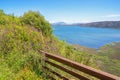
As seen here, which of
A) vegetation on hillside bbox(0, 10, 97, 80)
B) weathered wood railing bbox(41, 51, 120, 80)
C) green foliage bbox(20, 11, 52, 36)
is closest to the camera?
weathered wood railing bbox(41, 51, 120, 80)

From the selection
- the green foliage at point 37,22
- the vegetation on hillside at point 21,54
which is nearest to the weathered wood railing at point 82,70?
the vegetation on hillside at point 21,54

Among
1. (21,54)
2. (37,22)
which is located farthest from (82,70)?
(37,22)

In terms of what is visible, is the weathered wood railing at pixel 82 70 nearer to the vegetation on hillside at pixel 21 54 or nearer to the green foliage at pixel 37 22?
the vegetation on hillside at pixel 21 54

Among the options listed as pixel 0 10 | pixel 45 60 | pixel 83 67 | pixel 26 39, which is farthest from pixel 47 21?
pixel 83 67

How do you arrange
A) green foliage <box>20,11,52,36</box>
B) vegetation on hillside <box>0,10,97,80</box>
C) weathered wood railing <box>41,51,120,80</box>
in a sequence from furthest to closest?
green foliage <box>20,11,52,36</box>
vegetation on hillside <box>0,10,97,80</box>
weathered wood railing <box>41,51,120,80</box>

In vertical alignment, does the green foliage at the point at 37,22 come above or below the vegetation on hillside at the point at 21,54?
above

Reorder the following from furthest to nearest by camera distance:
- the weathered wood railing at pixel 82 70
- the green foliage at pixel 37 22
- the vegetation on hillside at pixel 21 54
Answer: the green foliage at pixel 37 22, the vegetation on hillside at pixel 21 54, the weathered wood railing at pixel 82 70

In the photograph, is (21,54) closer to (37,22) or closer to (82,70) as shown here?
(82,70)

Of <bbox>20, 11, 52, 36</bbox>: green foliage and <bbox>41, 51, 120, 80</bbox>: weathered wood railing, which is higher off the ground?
<bbox>20, 11, 52, 36</bbox>: green foliage

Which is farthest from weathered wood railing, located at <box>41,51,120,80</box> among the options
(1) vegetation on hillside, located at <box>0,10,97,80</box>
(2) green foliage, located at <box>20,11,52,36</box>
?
(2) green foliage, located at <box>20,11,52,36</box>

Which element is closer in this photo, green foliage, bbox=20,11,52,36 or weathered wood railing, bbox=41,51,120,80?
weathered wood railing, bbox=41,51,120,80

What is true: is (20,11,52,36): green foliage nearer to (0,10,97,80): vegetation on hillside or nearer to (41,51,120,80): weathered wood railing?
(0,10,97,80): vegetation on hillside

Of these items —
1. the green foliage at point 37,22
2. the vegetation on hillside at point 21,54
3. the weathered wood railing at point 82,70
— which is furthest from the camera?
the green foliage at point 37,22

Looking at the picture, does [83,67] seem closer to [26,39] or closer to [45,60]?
[45,60]
